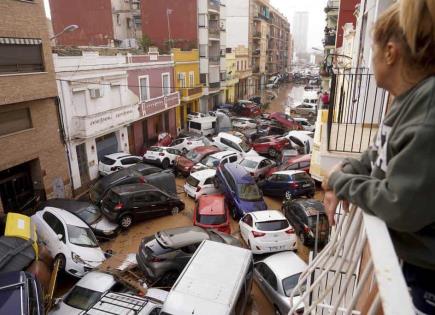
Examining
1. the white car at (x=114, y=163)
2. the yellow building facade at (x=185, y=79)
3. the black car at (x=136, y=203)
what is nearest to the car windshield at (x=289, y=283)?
the black car at (x=136, y=203)

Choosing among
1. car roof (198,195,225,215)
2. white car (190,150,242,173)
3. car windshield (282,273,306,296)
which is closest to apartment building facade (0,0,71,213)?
white car (190,150,242,173)

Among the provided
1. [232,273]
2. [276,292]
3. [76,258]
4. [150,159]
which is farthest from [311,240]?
[150,159]

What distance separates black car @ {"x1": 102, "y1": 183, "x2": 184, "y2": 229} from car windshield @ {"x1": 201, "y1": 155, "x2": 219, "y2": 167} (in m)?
4.05

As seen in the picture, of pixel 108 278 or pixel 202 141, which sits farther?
pixel 202 141

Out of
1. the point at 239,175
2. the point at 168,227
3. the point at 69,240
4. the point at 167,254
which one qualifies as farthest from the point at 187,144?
the point at 167,254

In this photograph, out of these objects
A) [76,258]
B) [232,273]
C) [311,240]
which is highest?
[232,273]

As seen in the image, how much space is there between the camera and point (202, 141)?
2147 centimetres

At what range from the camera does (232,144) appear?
→ 66.4 ft

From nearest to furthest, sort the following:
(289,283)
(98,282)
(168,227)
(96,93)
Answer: (98,282)
(289,283)
(168,227)
(96,93)

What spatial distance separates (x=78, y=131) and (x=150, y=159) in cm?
431

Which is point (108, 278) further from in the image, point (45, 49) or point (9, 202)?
point (45, 49)

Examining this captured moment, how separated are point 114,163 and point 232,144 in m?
7.27

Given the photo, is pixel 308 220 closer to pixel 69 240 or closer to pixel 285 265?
pixel 285 265

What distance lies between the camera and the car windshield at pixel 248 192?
1314 centimetres
